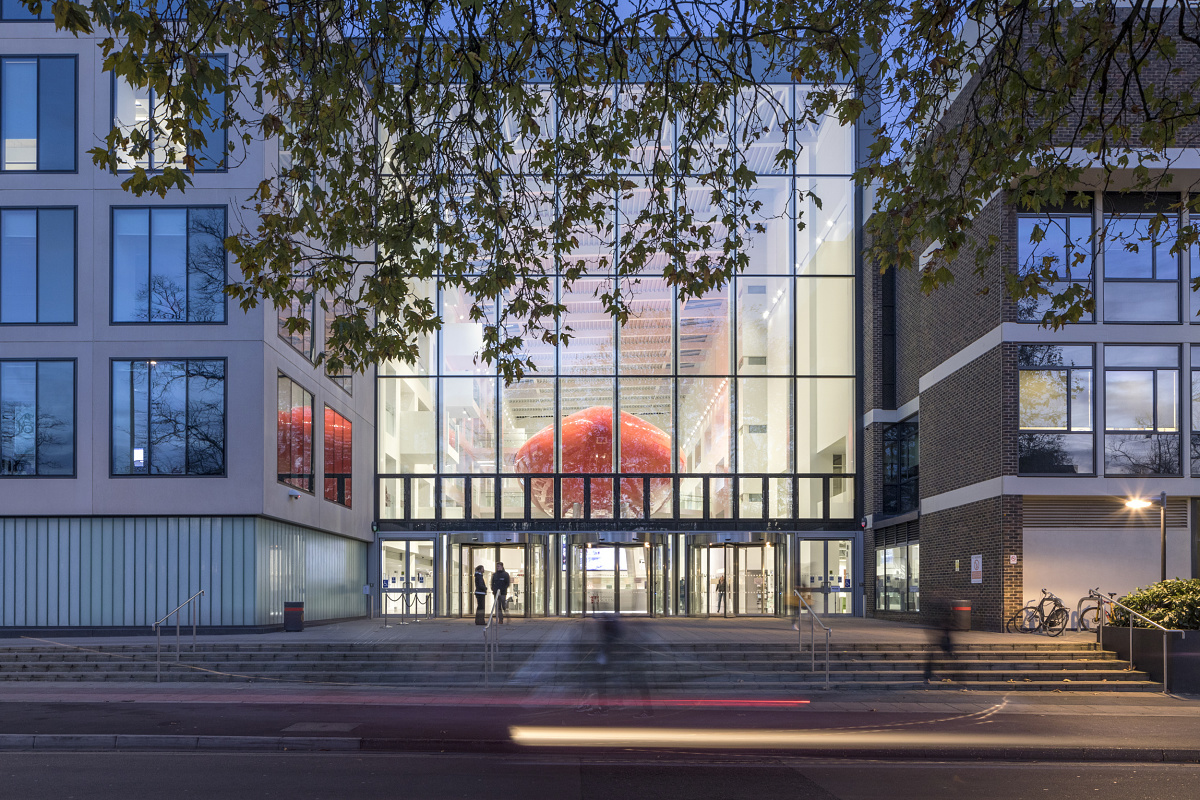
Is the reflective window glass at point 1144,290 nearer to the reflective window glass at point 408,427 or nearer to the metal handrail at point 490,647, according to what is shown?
the metal handrail at point 490,647

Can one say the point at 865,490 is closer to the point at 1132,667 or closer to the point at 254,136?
the point at 1132,667

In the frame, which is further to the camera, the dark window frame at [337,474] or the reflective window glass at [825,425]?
the reflective window glass at [825,425]

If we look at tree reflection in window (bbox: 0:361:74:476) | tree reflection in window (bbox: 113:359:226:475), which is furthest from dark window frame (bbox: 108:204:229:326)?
tree reflection in window (bbox: 0:361:74:476)

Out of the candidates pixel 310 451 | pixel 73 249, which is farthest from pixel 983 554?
pixel 73 249

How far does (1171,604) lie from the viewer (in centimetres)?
1881

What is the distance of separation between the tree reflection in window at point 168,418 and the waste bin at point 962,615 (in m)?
16.1

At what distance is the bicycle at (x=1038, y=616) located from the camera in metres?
24.1

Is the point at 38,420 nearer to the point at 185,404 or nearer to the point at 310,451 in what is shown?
the point at 185,404

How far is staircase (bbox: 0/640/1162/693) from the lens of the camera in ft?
61.1

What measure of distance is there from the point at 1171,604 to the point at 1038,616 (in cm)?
575

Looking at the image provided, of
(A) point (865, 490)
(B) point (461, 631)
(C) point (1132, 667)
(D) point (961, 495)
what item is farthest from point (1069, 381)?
(B) point (461, 631)

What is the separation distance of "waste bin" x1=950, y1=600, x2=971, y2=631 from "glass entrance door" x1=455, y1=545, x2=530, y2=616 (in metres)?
13.5

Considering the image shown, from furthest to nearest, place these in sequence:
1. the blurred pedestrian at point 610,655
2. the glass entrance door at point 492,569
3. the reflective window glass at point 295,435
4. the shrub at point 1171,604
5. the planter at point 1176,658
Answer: the glass entrance door at point 492,569 < the reflective window glass at point 295,435 < the shrub at point 1171,604 < the planter at point 1176,658 < the blurred pedestrian at point 610,655

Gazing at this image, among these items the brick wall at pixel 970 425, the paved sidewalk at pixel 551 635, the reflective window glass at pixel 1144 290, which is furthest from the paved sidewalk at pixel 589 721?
the reflective window glass at pixel 1144 290
